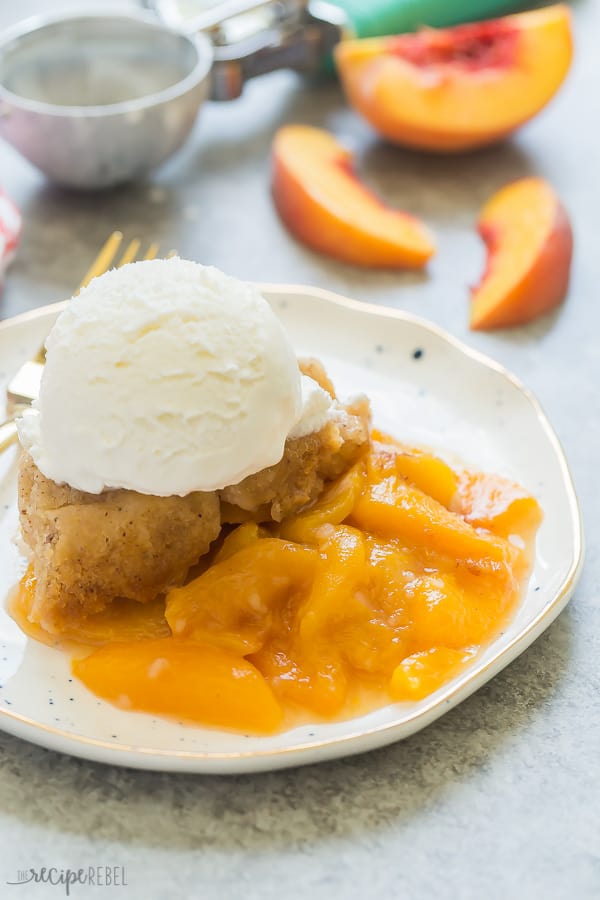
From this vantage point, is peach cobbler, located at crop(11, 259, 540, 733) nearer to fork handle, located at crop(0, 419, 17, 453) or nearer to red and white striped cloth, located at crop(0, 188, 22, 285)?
fork handle, located at crop(0, 419, 17, 453)

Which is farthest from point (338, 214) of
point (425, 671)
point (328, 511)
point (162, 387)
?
point (425, 671)

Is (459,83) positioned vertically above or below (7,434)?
above

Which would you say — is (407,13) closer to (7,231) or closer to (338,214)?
(338,214)

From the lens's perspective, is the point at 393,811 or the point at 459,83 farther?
the point at 459,83

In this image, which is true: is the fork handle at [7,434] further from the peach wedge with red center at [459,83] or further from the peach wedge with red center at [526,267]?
the peach wedge with red center at [459,83]

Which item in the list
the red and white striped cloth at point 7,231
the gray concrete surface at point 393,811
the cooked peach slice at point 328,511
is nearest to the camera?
the gray concrete surface at point 393,811

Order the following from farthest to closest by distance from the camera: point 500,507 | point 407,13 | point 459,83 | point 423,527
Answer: point 407,13 → point 459,83 → point 500,507 → point 423,527

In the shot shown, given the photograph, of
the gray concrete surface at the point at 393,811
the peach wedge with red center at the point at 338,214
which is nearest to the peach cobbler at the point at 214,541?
the gray concrete surface at the point at 393,811
